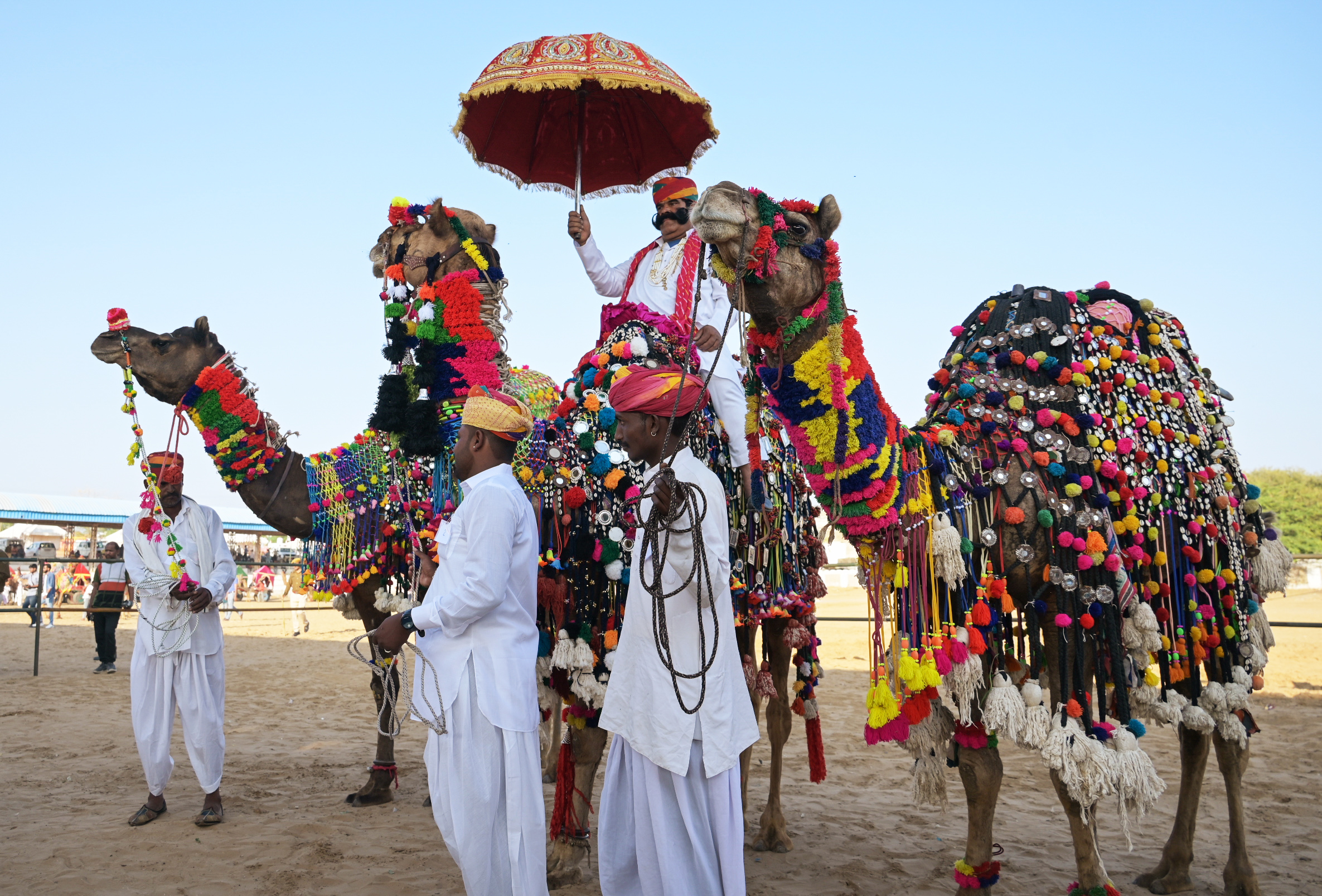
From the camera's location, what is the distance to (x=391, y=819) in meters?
5.95

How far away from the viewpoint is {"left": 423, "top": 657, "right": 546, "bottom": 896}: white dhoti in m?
3.54

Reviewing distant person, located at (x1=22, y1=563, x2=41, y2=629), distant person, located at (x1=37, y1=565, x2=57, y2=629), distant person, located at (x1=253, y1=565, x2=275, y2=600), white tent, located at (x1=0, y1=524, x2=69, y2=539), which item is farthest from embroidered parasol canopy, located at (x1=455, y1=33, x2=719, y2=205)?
white tent, located at (x1=0, y1=524, x2=69, y2=539)

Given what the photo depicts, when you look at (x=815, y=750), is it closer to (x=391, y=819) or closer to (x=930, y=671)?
(x=930, y=671)

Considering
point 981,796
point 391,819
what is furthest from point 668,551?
point 391,819

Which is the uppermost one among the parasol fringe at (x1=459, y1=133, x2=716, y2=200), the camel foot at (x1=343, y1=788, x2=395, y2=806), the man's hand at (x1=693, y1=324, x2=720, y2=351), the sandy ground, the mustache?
the parasol fringe at (x1=459, y1=133, x2=716, y2=200)

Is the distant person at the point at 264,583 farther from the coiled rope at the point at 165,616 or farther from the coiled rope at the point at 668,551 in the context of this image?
the coiled rope at the point at 668,551

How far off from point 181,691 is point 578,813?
282 centimetres

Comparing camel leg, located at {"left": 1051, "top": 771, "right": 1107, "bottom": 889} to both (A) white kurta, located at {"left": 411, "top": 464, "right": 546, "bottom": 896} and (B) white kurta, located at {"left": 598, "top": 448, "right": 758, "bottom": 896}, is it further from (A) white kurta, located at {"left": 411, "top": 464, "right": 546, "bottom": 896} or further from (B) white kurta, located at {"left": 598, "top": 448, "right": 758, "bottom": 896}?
(A) white kurta, located at {"left": 411, "top": 464, "right": 546, "bottom": 896}

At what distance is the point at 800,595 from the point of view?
5.51 m

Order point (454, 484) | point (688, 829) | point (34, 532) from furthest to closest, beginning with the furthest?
point (34, 532)
point (454, 484)
point (688, 829)

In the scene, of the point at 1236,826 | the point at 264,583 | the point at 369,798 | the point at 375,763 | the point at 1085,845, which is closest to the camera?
the point at 1085,845

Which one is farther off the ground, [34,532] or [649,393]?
[34,532]

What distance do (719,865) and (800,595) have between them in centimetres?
239

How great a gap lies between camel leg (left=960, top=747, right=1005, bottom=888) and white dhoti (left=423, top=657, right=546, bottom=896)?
5.82 feet
